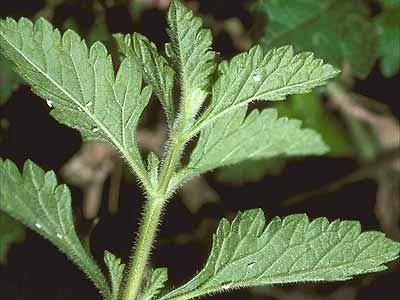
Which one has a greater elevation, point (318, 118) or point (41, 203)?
point (41, 203)

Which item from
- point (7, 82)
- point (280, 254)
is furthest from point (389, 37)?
point (7, 82)

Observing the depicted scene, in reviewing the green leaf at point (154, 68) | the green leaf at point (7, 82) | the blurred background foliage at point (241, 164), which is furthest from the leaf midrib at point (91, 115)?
the green leaf at point (7, 82)

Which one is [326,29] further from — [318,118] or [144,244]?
[144,244]

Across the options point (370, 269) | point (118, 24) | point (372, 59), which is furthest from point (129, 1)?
point (370, 269)

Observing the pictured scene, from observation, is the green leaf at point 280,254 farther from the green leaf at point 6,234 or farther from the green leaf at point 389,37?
the green leaf at point 389,37

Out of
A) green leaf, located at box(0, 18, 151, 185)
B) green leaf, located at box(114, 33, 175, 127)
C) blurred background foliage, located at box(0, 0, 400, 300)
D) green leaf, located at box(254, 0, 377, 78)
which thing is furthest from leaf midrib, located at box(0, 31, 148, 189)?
green leaf, located at box(254, 0, 377, 78)

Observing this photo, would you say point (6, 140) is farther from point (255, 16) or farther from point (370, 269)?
point (370, 269)

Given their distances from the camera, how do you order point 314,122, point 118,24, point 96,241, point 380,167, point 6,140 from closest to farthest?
1. point 96,241
2. point 6,140
3. point 118,24
4. point 314,122
5. point 380,167
